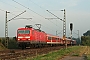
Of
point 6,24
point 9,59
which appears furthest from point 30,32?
point 9,59

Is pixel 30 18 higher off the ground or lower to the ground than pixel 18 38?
Answer: higher

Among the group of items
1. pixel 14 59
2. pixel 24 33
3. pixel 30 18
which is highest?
pixel 30 18

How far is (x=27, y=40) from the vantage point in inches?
1547

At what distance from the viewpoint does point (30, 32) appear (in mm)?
40031

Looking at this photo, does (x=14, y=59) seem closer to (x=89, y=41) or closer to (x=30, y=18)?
(x=30, y=18)

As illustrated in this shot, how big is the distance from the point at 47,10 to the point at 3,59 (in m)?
23.5

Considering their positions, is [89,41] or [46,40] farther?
[89,41]

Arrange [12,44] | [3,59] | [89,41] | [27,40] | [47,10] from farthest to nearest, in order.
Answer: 1. [89,41]
2. [12,44]
3. [47,10]
4. [27,40]
5. [3,59]

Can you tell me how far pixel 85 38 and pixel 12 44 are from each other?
5159 centimetres

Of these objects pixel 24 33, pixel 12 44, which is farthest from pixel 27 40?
pixel 12 44

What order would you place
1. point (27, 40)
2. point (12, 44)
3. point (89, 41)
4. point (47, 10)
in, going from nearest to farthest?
point (27, 40) → point (47, 10) → point (12, 44) → point (89, 41)

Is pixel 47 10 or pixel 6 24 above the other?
pixel 47 10

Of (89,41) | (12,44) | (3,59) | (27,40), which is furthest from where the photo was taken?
(89,41)

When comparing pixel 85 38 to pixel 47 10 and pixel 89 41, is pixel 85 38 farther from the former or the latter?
pixel 47 10
